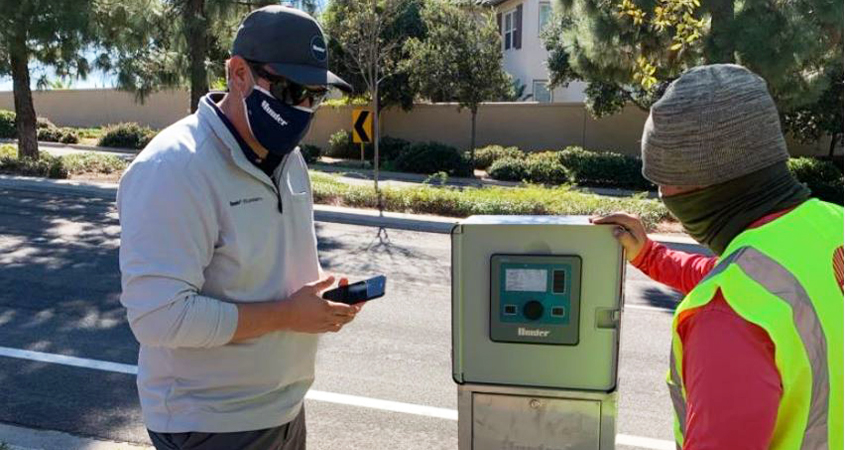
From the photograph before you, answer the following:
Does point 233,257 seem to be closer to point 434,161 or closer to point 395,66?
point 434,161

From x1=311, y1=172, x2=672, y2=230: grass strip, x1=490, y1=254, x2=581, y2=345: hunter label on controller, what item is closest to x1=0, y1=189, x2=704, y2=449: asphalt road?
x1=490, y1=254, x2=581, y2=345: hunter label on controller

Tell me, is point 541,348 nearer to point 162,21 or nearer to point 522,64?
point 162,21

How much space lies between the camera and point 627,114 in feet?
76.3

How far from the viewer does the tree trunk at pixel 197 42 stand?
1390 centimetres

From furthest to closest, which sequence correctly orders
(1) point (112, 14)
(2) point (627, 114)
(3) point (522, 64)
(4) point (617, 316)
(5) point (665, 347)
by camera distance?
(3) point (522, 64)
(2) point (627, 114)
(1) point (112, 14)
(5) point (665, 347)
(4) point (617, 316)

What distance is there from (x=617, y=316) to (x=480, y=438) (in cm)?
62

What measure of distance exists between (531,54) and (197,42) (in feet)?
57.1

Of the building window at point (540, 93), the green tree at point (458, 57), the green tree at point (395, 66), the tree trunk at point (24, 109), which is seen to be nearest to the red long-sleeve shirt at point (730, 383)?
the tree trunk at point (24, 109)

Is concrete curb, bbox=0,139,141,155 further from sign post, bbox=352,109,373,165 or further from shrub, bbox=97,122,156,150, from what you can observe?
sign post, bbox=352,109,373,165

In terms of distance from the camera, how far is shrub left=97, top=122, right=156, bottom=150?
26.7m

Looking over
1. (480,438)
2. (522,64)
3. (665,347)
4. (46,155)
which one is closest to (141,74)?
(46,155)

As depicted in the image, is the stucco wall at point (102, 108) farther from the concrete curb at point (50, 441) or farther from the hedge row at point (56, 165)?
the concrete curb at point (50, 441)

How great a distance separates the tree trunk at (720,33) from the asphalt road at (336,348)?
559 cm

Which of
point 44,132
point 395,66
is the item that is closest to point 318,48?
point 395,66
